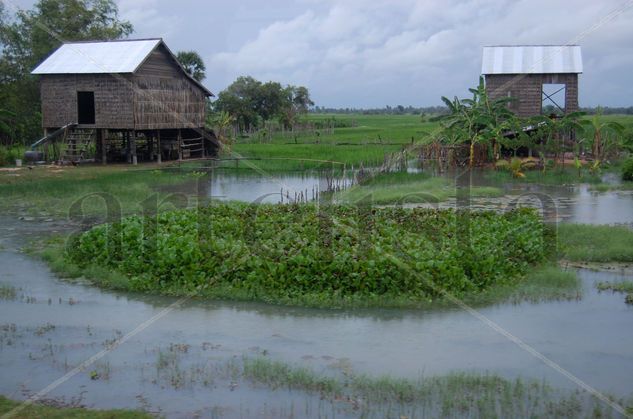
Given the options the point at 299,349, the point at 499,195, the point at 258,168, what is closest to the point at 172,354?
the point at 299,349

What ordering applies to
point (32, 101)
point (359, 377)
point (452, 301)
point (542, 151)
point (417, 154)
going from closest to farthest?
point (359, 377) → point (452, 301) → point (542, 151) → point (417, 154) → point (32, 101)

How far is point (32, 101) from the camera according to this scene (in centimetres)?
3394

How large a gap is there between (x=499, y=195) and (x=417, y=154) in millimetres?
8547

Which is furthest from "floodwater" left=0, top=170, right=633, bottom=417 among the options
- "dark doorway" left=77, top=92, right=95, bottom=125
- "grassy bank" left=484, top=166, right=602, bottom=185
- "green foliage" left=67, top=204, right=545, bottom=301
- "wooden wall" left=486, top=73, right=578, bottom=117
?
"dark doorway" left=77, top=92, right=95, bottom=125

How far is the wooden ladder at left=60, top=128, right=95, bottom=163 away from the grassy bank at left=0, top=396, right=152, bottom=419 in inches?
807

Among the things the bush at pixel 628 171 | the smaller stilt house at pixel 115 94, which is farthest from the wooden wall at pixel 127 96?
the bush at pixel 628 171

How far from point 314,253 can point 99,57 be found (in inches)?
725

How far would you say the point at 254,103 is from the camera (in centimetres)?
4775

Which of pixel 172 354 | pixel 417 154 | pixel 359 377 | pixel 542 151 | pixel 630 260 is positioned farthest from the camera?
pixel 417 154

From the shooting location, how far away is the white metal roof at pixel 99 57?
2497cm

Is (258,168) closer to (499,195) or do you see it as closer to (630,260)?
(499,195)

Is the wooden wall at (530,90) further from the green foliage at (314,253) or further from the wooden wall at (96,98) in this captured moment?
the green foliage at (314,253)

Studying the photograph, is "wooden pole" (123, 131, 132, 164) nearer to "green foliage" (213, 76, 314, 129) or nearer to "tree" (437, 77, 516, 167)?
"tree" (437, 77, 516, 167)

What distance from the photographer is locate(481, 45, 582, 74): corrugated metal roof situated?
28750 mm
